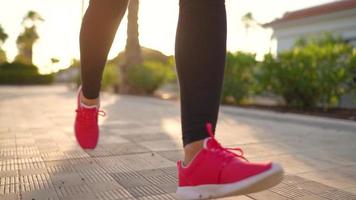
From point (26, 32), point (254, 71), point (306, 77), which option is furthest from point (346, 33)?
point (26, 32)

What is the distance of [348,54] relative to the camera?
6.80m

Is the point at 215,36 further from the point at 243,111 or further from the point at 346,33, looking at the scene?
the point at 346,33

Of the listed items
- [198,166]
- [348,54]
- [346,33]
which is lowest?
[198,166]

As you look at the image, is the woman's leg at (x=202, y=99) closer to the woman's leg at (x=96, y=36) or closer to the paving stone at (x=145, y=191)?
the paving stone at (x=145, y=191)

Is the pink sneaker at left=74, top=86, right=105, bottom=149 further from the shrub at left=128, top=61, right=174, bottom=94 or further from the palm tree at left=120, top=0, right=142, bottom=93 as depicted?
the palm tree at left=120, top=0, right=142, bottom=93

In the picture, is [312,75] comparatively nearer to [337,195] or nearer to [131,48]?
[337,195]

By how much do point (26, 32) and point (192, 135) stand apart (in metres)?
63.3

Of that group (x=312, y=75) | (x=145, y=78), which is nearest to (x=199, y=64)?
(x=312, y=75)

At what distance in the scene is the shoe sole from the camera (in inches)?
46.5

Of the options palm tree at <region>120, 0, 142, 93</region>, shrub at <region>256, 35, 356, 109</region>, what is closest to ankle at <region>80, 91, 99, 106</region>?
shrub at <region>256, 35, 356, 109</region>

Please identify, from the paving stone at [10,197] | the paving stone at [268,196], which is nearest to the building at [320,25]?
the paving stone at [268,196]

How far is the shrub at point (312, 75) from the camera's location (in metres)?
6.62

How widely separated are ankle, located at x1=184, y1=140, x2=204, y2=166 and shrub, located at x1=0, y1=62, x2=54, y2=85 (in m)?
41.8

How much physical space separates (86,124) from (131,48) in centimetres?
1248
